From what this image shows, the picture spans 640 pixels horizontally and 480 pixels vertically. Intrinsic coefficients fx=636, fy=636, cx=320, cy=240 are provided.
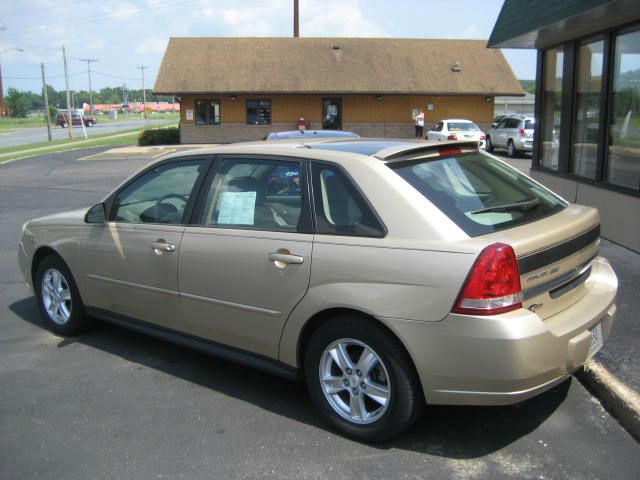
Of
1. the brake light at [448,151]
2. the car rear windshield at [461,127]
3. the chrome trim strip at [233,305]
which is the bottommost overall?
the chrome trim strip at [233,305]

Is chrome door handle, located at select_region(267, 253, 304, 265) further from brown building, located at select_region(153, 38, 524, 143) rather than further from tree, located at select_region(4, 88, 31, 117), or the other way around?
tree, located at select_region(4, 88, 31, 117)

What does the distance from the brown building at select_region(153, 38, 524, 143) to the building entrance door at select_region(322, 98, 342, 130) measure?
0.06m

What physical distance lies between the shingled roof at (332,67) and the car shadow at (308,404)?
Result: 31.4 meters

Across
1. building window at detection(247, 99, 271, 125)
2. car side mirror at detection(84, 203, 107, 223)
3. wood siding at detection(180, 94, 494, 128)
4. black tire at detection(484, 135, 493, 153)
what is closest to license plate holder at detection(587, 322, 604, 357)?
car side mirror at detection(84, 203, 107, 223)

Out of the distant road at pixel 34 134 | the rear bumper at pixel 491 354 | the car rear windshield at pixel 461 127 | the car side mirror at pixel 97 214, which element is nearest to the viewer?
the rear bumper at pixel 491 354

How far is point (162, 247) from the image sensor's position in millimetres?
4430

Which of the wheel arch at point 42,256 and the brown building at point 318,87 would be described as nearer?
the wheel arch at point 42,256

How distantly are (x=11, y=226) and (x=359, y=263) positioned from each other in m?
9.39

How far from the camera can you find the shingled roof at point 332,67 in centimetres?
3562

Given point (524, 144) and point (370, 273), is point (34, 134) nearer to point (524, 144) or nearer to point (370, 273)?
point (524, 144)

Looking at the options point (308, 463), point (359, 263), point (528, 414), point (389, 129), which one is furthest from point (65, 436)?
point (389, 129)

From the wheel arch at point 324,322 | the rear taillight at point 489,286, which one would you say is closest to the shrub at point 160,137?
the wheel arch at point 324,322

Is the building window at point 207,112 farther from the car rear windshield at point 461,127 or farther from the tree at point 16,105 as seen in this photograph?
the tree at point 16,105

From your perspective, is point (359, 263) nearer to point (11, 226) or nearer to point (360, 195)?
point (360, 195)
